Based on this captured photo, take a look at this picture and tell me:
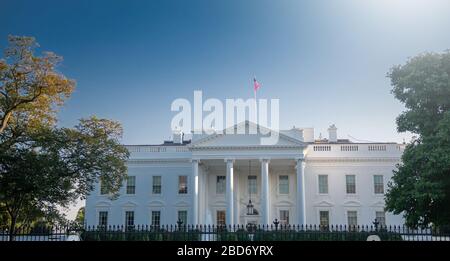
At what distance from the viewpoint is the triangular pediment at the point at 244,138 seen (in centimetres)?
3406

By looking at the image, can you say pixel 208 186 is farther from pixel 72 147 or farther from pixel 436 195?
pixel 436 195

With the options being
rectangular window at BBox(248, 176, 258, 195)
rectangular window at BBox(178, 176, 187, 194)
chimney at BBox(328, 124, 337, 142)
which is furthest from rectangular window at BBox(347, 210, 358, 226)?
rectangular window at BBox(178, 176, 187, 194)

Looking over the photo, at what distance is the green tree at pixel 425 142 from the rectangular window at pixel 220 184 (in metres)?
19.4

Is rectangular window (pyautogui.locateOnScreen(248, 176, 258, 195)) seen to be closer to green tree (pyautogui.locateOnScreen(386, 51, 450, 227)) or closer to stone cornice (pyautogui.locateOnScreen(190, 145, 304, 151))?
stone cornice (pyautogui.locateOnScreen(190, 145, 304, 151))

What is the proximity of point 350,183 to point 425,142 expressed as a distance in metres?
18.6

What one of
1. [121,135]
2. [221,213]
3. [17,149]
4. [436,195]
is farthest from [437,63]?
[221,213]

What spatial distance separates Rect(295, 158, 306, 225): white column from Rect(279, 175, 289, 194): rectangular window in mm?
3340

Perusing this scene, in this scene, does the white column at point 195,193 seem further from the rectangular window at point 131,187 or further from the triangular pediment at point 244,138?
the rectangular window at point 131,187

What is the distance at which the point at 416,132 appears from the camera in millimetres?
19141

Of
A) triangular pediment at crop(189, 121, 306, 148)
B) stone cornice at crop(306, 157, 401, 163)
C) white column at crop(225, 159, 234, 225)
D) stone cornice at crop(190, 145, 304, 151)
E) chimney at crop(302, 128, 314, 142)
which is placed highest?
chimney at crop(302, 128, 314, 142)

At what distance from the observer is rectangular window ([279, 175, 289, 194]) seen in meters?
36.8

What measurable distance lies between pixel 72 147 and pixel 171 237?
5.76 meters

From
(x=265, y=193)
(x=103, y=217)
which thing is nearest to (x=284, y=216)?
(x=265, y=193)

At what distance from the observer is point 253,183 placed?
121 ft
